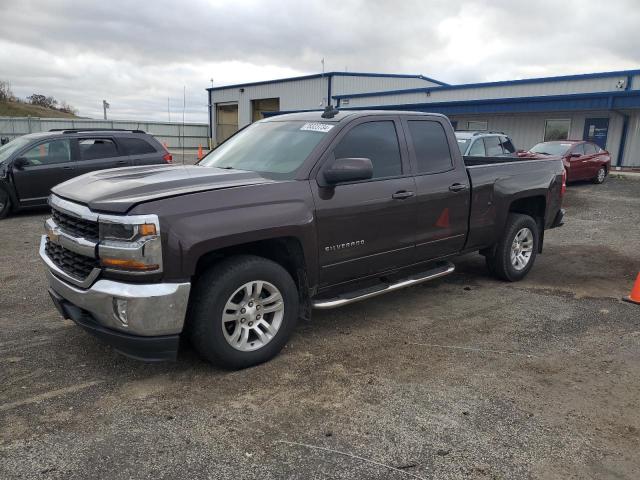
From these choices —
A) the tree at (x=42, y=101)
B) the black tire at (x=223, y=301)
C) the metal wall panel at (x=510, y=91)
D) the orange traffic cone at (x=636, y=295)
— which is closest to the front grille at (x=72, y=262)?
the black tire at (x=223, y=301)

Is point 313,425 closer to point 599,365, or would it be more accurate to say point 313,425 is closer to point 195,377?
point 195,377

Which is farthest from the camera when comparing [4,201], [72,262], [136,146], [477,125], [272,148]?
[477,125]

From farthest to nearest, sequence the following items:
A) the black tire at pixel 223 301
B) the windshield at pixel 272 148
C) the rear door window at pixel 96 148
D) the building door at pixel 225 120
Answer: the building door at pixel 225 120, the rear door window at pixel 96 148, the windshield at pixel 272 148, the black tire at pixel 223 301

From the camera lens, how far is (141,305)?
3281 mm

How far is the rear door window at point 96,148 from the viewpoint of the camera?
412 inches

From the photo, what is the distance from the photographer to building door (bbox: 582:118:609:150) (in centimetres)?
2252

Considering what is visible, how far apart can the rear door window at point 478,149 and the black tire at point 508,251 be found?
618 centimetres

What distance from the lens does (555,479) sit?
8.94 ft

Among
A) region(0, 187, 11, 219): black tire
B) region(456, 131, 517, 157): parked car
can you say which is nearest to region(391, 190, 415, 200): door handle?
region(456, 131, 517, 157): parked car

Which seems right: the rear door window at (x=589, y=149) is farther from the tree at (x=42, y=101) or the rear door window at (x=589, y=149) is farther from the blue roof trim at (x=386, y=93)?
the tree at (x=42, y=101)

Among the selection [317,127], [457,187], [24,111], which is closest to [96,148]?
[317,127]

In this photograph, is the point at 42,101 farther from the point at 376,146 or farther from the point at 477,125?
the point at 376,146

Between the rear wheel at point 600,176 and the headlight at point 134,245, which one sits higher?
the headlight at point 134,245

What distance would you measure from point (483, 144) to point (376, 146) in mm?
8779
